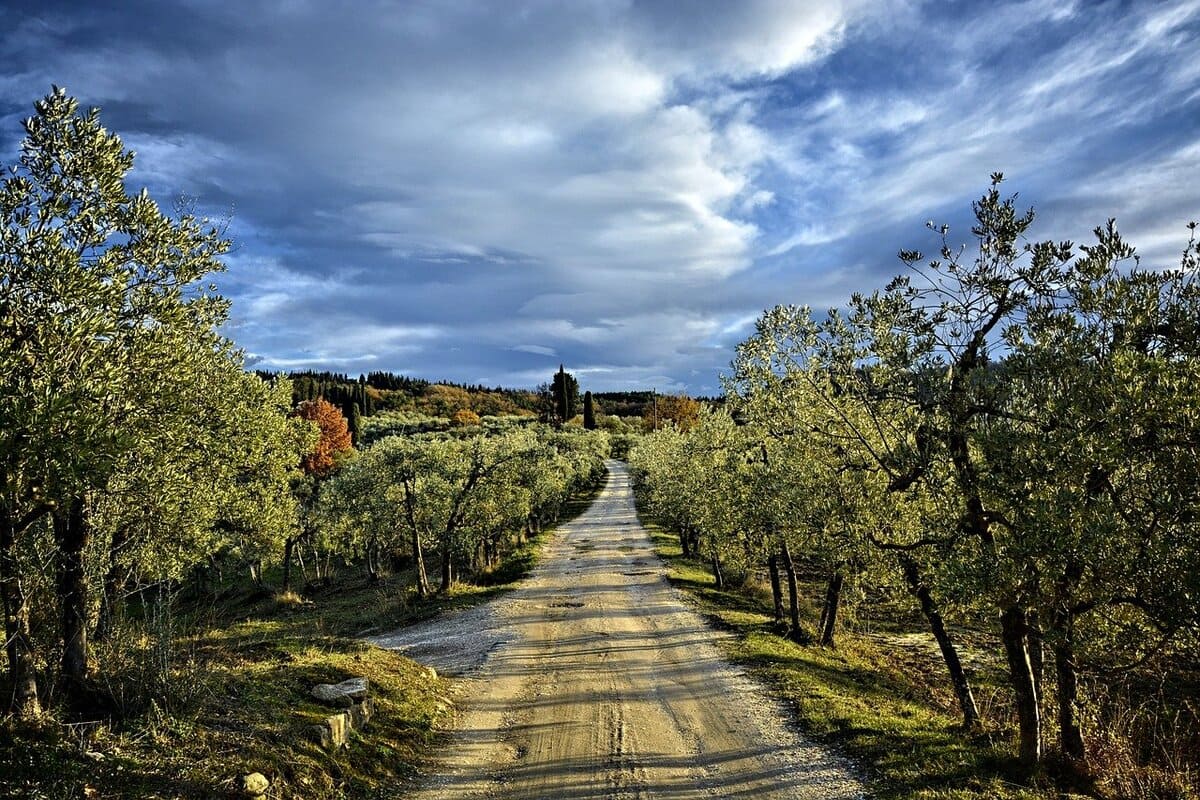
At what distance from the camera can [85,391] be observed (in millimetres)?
9477

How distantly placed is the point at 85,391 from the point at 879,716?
20.5 metres

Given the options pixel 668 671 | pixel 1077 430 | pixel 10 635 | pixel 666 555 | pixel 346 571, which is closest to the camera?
pixel 1077 430

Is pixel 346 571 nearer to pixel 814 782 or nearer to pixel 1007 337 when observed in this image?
pixel 814 782

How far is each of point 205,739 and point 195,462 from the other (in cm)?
639

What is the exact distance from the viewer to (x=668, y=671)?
23172mm

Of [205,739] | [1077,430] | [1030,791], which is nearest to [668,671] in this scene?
[1030,791]

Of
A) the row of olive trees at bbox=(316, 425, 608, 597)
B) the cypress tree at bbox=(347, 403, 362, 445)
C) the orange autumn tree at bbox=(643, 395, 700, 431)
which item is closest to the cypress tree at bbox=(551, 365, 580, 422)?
the orange autumn tree at bbox=(643, 395, 700, 431)

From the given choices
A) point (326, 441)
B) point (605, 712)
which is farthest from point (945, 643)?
point (326, 441)

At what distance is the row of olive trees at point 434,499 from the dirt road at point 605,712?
9142 millimetres

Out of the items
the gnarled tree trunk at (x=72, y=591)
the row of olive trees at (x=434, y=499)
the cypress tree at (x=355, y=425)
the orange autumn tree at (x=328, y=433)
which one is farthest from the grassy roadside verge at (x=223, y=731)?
the cypress tree at (x=355, y=425)

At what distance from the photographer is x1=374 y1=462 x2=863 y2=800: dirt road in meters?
14.5

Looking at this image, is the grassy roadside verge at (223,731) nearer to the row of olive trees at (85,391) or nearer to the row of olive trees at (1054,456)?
the row of olive trees at (85,391)

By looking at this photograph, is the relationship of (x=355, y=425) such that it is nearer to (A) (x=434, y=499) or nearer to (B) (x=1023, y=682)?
(A) (x=434, y=499)

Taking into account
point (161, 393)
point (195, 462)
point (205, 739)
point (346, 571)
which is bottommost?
point (346, 571)
